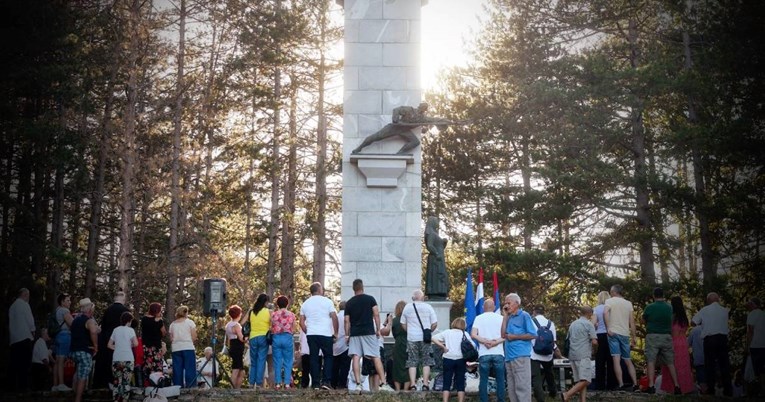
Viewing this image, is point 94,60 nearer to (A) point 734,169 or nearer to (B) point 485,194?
(B) point 485,194

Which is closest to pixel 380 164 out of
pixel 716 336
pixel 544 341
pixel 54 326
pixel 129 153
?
pixel 544 341

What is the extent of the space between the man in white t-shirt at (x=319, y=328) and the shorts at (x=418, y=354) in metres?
1.10

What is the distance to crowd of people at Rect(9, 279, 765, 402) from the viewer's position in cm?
1241

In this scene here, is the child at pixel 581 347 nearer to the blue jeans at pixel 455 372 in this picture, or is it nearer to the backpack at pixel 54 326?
the blue jeans at pixel 455 372

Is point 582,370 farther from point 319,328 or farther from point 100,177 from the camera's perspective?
point 100,177

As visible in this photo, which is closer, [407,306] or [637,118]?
[407,306]

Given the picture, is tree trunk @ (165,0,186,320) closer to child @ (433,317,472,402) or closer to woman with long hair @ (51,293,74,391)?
woman with long hair @ (51,293,74,391)

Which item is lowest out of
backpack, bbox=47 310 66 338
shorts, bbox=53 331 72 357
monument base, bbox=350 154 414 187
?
shorts, bbox=53 331 72 357

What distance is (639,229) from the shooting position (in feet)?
76.3

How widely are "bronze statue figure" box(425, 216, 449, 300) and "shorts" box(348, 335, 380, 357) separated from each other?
3.34 metres

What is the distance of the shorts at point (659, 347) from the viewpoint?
1399 centimetres

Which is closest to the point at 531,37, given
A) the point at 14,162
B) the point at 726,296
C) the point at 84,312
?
the point at 726,296

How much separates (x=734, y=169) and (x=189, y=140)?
1425 centimetres

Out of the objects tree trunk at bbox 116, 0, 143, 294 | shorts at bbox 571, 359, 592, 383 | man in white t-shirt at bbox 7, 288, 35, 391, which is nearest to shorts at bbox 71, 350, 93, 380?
man in white t-shirt at bbox 7, 288, 35, 391
